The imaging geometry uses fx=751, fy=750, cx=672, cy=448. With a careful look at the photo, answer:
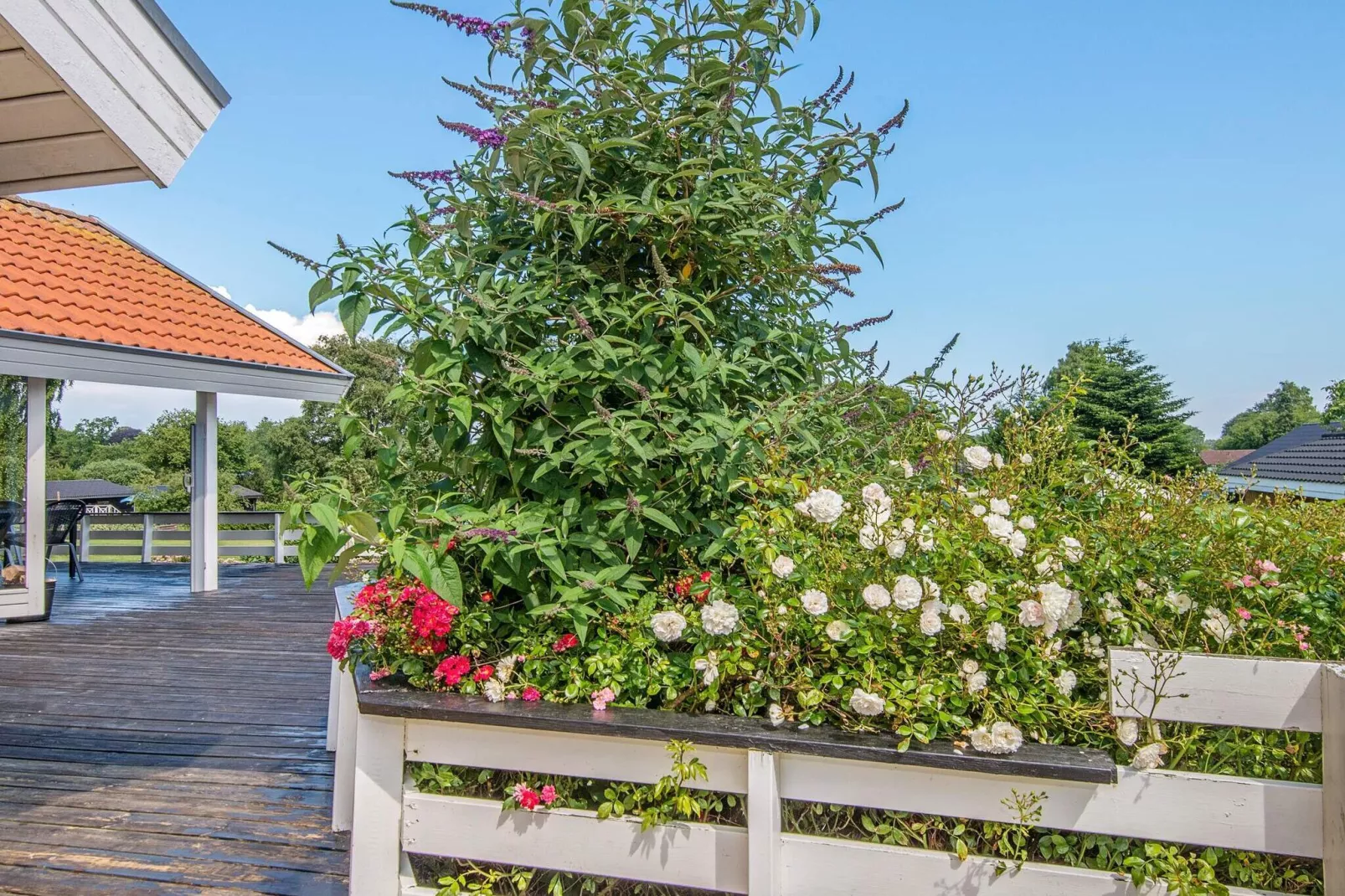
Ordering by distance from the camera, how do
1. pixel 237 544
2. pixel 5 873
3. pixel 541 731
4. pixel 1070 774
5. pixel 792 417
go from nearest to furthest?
pixel 1070 774
pixel 541 731
pixel 792 417
pixel 5 873
pixel 237 544

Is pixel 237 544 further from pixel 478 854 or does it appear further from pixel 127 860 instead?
pixel 478 854

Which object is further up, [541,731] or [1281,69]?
[1281,69]

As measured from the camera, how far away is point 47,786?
260 centimetres

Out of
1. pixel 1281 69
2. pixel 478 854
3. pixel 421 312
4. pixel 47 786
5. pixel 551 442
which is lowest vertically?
pixel 47 786

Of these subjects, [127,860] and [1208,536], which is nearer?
[1208,536]

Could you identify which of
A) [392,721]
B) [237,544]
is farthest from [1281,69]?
[237,544]

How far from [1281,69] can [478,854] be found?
12135 millimetres

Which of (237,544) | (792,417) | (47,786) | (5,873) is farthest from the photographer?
(237,544)

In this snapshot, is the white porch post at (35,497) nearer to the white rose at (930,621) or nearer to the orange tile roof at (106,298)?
the orange tile roof at (106,298)

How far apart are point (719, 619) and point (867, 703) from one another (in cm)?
31

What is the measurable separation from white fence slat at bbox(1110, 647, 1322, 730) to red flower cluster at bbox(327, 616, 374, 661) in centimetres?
159

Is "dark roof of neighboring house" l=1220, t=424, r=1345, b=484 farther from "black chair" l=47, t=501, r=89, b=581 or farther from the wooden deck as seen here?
"black chair" l=47, t=501, r=89, b=581

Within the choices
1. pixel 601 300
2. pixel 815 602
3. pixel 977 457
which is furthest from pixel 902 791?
pixel 601 300

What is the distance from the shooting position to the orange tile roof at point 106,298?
5508 millimetres
